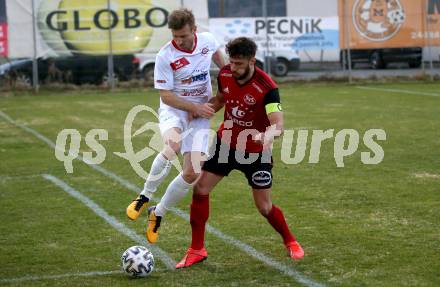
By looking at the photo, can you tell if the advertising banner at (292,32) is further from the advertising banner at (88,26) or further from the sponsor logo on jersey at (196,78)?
the sponsor logo on jersey at (196,78)

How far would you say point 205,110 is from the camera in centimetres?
688

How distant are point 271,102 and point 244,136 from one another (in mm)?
407

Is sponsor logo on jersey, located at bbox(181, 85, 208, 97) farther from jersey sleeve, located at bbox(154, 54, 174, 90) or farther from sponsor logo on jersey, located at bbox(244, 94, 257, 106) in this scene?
sponsor logo on jersey, located at bbox(244, 94, 257, 106)

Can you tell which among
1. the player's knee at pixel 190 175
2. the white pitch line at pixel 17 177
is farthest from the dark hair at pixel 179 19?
the white pitch line at pixel 17 177

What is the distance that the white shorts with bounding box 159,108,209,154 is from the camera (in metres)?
7.05

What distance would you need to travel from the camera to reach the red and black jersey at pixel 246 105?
6.36m

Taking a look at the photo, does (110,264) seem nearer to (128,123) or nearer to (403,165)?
(403,165)

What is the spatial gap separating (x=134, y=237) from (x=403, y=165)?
4.79 metres

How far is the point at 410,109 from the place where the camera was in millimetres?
17922

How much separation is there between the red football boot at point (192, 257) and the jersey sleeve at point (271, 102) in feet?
4.10

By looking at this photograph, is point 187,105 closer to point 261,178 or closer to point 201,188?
point 201,188

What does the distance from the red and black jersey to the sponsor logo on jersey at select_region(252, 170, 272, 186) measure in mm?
184

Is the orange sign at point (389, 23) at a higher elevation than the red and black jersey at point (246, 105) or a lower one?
higher

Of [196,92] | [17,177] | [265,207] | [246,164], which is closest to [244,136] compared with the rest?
[246,164]
